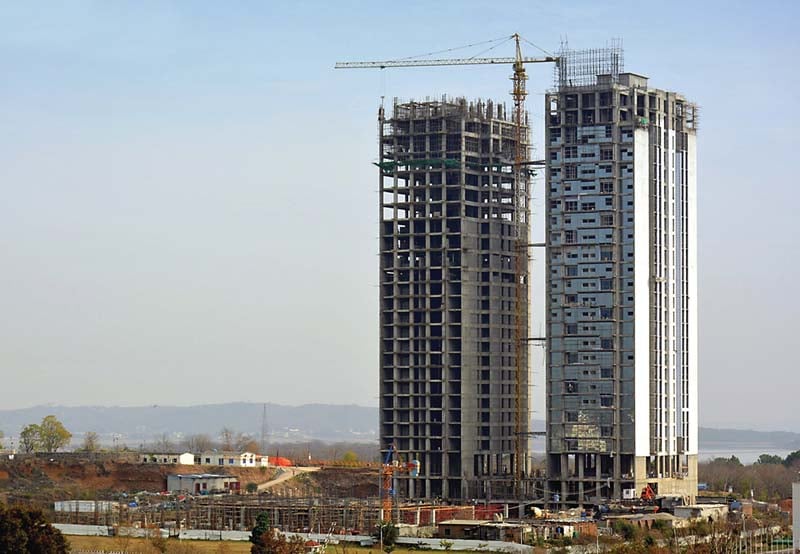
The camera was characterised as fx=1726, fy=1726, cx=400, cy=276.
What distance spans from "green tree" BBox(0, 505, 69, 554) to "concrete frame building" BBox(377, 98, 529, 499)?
7499 centimetres

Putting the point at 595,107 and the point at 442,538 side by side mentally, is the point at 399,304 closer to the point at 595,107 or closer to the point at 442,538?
the point at 595,107

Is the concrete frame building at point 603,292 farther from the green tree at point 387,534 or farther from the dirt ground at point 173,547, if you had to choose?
the dirt ground at point 173,547

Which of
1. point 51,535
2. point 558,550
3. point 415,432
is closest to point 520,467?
point 415,432

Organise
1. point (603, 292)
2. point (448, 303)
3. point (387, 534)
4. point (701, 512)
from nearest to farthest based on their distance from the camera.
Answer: point (387, 534) → point (701, 512) → point (603, 292) → point (448, 303)

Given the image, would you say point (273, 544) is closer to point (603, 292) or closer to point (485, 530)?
point (485, 530)

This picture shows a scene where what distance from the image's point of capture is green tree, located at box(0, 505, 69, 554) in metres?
118

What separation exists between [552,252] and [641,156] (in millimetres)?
Answer: 13952

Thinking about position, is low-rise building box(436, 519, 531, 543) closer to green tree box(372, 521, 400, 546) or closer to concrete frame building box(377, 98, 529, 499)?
green tree box(372, 521, 400, 546)

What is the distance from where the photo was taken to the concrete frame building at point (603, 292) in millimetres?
182375

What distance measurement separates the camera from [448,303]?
192750 mm

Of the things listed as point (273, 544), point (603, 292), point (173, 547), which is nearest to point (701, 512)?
point (603, 292)

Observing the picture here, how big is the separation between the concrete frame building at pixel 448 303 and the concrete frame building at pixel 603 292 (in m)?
11.3

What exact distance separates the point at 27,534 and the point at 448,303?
8139 cm

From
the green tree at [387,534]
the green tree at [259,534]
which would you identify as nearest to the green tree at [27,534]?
the green tree at [259,534]
